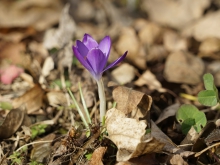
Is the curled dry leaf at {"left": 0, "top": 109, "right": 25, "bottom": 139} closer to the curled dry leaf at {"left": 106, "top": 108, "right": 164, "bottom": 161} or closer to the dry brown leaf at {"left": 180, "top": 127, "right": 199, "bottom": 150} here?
the curled dry leaf at {"left": 106, "top": 108, "right": 164, "bottom": 161}

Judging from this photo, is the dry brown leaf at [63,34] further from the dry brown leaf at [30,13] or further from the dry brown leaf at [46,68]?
the dry brown leaf at [30,13]

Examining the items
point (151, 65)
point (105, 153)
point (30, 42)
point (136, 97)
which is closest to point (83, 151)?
point (105, 153)

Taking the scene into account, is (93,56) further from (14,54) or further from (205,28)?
(205,28)

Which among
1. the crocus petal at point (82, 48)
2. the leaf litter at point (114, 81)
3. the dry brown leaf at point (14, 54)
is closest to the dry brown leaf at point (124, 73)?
the leaf litter at point (114, 81)

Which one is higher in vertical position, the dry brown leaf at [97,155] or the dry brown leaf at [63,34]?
the dry brown leaf at [63,34]

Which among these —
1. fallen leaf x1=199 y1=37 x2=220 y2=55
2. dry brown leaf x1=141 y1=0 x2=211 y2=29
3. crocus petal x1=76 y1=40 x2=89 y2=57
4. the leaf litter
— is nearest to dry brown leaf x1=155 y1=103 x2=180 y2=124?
the leaf litter

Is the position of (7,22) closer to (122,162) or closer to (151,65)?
(151,65)
